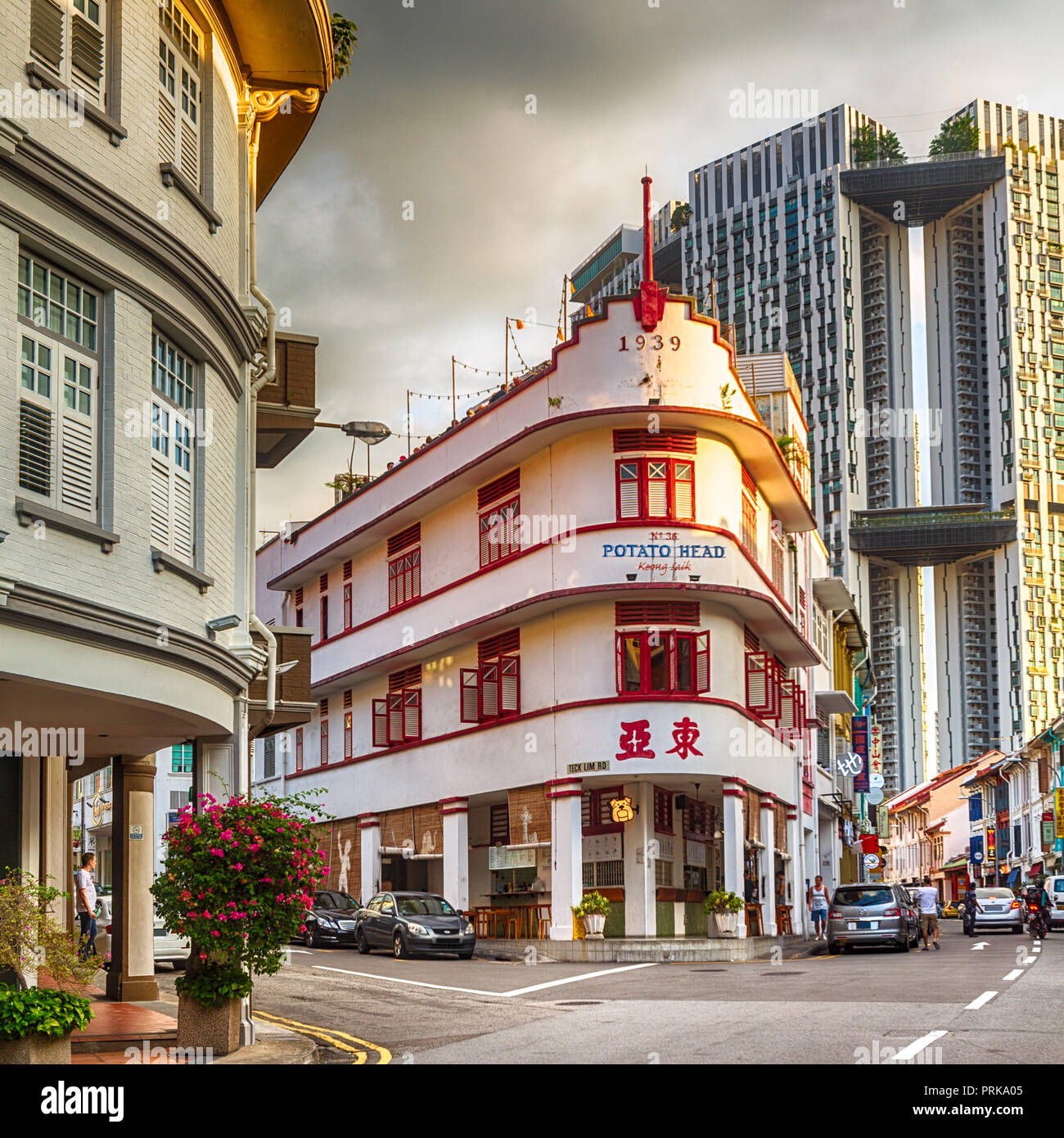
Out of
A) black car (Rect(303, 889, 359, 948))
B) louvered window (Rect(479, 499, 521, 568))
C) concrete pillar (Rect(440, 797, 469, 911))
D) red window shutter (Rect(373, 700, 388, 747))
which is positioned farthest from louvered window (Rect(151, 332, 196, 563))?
red window shutter (Rect(373, 700, 388, 747))

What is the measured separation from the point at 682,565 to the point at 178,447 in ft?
64.9

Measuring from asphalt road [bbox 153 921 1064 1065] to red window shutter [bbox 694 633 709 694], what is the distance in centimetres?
706

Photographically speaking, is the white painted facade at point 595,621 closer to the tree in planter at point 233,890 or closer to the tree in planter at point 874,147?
the tree in planter at point 233,890

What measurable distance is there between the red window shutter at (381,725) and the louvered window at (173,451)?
27.6 m

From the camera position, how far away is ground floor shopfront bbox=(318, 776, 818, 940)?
33750 millimetres

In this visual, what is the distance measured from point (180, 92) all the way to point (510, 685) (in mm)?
22640

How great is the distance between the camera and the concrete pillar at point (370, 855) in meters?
42.9

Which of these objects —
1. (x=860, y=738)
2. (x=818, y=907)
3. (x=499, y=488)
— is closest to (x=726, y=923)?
(x=818, y=907)

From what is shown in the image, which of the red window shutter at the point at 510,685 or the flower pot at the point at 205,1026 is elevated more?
the red window shutter at the point at 510,685

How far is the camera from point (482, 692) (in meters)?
37.6

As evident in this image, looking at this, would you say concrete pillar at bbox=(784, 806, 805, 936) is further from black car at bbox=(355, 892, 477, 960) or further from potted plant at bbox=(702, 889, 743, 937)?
black car at bbox=(355, 892, 477, 960)

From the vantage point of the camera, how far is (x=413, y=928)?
30.2 meters

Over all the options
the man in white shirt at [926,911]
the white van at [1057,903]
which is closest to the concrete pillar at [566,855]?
the man in white shirt at [926,911]
